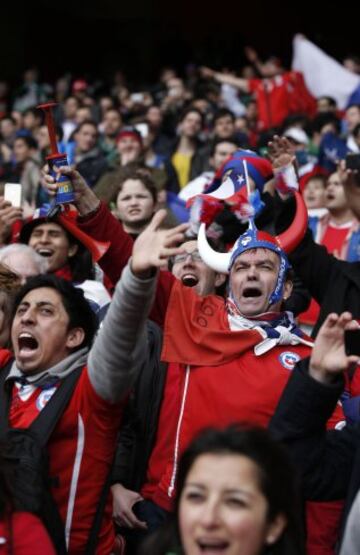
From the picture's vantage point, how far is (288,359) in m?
4.05

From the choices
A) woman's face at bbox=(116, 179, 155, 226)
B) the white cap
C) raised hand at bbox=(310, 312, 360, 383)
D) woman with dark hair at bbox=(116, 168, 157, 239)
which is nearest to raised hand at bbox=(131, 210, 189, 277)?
raised hand at bbox=(310, 312, 360, 383)

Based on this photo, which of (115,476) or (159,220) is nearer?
(159,220)

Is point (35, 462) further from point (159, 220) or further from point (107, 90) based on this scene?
point (107, 90)

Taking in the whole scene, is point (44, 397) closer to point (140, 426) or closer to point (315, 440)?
point (140, 426)

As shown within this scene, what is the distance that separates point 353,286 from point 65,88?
→ 12647 millimetres

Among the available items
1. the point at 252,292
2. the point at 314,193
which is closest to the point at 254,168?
the point at 252,292

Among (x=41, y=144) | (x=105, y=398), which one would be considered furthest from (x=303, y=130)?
(x=105, y=398)

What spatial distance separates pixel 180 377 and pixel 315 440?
93 cm

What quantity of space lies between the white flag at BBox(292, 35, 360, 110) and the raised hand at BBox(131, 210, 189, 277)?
967 centimetres

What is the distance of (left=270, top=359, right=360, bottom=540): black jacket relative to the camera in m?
3.41

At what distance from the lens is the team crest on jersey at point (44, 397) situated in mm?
3865

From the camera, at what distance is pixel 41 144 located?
11352mm

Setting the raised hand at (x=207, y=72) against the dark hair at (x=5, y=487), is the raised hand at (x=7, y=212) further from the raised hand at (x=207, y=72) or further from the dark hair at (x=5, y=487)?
the raised hand at (x=207, y=72)

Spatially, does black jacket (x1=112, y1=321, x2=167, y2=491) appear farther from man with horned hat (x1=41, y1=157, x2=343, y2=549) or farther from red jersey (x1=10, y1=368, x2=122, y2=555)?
red jersey (x1=10, y1=368, x2=122, y2=555)
